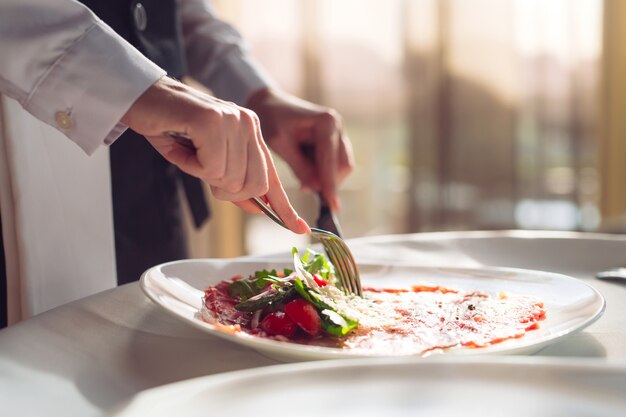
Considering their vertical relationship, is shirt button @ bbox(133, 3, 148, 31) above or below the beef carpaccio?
above

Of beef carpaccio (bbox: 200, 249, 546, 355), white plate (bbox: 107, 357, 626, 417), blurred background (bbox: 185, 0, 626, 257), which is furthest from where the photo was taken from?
blurred background (bbox: 185, 0, 626, 257)

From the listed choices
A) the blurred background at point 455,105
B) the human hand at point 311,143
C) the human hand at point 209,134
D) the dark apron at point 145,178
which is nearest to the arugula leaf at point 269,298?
the human hand at point 209,134

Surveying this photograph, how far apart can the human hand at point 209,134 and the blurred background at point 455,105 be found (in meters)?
2.19

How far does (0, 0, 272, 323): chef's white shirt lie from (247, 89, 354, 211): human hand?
0.12m

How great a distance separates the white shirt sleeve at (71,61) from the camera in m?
0.76

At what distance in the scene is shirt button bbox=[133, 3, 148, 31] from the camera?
3.74 feet

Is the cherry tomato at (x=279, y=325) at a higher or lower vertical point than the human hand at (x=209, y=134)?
lower

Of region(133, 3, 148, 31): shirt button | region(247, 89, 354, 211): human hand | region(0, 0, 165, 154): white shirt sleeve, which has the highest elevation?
region(133, 3, 148, 31): shirt button

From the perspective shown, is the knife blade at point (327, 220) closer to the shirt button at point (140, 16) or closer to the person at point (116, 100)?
the person at point (116, 100)

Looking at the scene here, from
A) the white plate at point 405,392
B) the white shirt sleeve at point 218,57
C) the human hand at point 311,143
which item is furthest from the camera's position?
the white shirt sleeve at point 218,57

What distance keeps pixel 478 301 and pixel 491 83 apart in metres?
2.43

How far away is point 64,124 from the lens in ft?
2.64

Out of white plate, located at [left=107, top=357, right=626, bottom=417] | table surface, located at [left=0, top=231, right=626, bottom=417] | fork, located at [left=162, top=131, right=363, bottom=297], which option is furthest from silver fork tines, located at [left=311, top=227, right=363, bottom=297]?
white plate, located at [left=107, top=357, right=626, bottom=417]

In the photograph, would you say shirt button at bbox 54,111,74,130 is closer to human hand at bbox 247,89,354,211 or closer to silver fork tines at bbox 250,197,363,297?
silver fork tines at bbox 250,197,363,297
